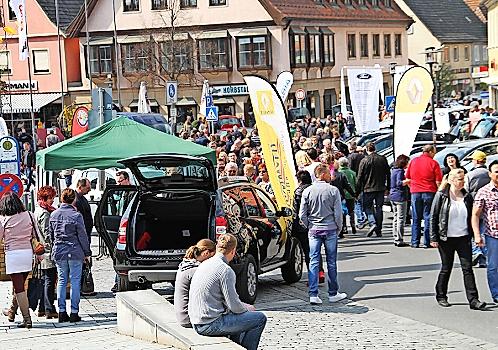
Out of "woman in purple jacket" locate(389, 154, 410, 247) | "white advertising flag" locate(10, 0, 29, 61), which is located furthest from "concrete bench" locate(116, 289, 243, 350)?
"white advertising flag" locate(10, 0, 29, 61)

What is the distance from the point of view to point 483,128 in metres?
33.7

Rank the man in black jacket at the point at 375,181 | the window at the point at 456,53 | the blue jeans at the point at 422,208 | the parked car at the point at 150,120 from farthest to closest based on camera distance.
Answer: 1. the window at the point at 456,53
2. the parked car at the point at 150,120
3. the man in black jacket at the point at 375,181
4. the blue jeans at the point at 422,208

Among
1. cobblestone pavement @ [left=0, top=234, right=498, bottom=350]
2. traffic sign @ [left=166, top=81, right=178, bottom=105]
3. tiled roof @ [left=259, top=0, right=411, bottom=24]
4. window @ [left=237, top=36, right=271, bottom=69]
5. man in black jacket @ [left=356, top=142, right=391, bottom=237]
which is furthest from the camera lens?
window @ [left=237, top=36, right=271, bottom=69]

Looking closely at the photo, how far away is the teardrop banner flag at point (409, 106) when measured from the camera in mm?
21172

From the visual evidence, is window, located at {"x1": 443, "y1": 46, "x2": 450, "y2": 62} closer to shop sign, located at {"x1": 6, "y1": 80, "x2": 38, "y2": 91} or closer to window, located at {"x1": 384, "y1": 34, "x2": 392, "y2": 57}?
window, located at {"x1": 384, "y1": 34, "x2": 392, "y2": 57}

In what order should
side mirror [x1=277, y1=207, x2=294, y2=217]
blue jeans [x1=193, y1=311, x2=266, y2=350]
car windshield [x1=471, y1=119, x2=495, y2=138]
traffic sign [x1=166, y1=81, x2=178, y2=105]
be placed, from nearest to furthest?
blue jeans [x1=193, y1=311, x2=266, y2=350] → side mirror [x1=277, y1=207, x2=294, y2=217] → traffic sign [x1=166, y1=81, x2=178, y2=105] → car windshield [x1=471, y1=119, x2=495, y2=138]

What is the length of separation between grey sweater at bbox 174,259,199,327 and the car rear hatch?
3.45 metres

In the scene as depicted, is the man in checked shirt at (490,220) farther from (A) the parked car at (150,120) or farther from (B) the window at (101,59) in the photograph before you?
(B) the window at (101,59)

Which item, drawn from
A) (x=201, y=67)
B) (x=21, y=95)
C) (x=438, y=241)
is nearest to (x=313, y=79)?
(x=201, y=67)

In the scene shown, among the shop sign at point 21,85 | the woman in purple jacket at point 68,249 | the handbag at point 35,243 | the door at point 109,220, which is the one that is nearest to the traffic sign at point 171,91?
the door at point 109,220

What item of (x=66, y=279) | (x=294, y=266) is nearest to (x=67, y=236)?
(x=66, y=279)

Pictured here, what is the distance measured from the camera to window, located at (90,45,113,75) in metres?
60.8

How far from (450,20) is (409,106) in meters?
71.2

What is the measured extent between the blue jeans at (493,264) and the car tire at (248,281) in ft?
9.92
